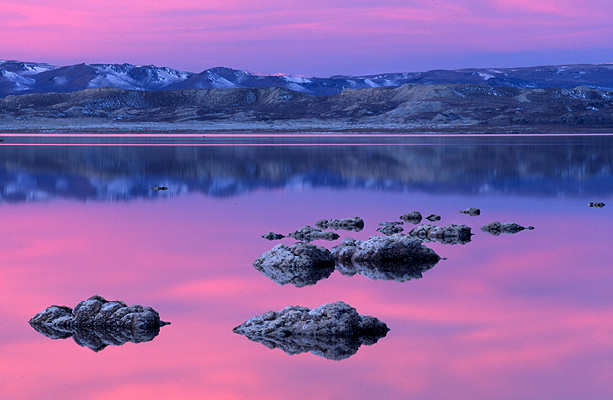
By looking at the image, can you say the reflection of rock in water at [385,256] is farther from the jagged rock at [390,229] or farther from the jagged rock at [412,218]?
the jagged rock at [412,218]

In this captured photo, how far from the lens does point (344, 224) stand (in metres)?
22.6

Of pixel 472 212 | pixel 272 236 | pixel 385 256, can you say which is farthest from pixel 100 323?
pixel 472 212

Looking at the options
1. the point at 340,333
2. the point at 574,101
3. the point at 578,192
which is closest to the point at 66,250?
the point at 340,333

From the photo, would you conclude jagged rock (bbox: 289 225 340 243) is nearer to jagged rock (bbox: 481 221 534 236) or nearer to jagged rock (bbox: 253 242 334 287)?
jagged rock (bbox: 253 242 334 287)

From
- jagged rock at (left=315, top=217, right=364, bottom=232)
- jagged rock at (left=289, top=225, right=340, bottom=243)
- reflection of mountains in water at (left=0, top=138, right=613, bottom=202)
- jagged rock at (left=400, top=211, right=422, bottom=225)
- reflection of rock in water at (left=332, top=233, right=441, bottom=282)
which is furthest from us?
reflection of mountains in water at (left=0, top=138, right=613, bottom=202)

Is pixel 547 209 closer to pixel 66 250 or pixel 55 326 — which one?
pixel 66 250

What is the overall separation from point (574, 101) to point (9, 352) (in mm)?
178337

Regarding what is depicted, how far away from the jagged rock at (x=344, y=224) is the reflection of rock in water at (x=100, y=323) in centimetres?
1098

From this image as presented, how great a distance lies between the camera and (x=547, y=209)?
26781 mm

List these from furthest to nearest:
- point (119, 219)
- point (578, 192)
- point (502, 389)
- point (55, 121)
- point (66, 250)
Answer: point (55, 121) → point (578, 192) → point (119, 219) → point (66, 250) → point (502, 389)

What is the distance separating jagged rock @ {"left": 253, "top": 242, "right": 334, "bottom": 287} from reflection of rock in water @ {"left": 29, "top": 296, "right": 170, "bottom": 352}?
3.87 meters

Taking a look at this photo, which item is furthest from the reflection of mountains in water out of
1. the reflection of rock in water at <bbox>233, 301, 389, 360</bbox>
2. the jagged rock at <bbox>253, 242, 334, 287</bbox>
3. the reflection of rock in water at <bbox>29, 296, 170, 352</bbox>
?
the reflection of rock in water at <bbox>233, 301, 389, 360</bbox>

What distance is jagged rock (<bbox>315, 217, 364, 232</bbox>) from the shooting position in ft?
73.5

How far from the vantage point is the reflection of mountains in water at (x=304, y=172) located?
114ft
